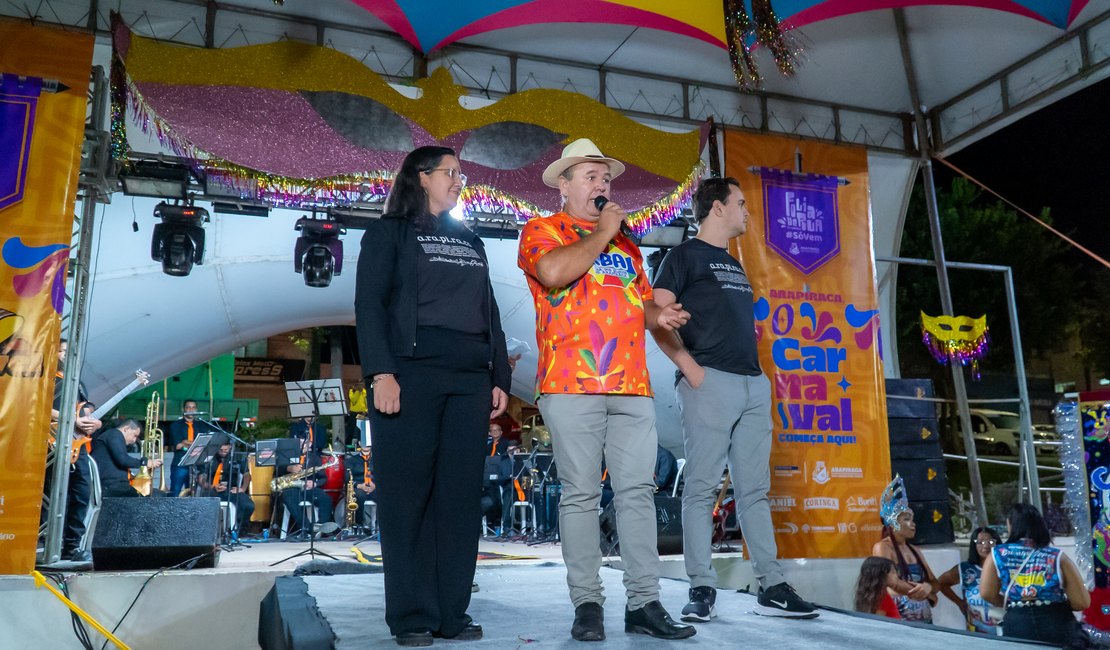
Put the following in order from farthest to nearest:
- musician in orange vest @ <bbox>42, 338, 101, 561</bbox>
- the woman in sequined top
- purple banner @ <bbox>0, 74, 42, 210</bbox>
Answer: musician in orange vest @ <bbox>42, 338, 101, 561</bbox>, purple banner @ <bbox>0, 74, 42, 210</bbox>, the woman in sequined top

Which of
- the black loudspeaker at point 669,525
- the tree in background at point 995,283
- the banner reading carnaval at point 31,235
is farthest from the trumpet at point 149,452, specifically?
the tree in background at point 995,283

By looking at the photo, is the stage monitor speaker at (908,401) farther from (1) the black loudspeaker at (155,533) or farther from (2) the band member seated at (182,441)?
(2) the band member seated at (182,441)

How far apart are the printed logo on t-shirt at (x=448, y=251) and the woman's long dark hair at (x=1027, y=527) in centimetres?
275

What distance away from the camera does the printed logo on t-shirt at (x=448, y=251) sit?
229 cm

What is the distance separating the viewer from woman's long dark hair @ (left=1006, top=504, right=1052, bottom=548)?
141 inches

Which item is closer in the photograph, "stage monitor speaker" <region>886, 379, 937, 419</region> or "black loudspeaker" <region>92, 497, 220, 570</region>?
"black loudspeaker" <region>92, 497, 220, 570</region>

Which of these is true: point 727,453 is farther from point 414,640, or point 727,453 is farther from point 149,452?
point 149,452

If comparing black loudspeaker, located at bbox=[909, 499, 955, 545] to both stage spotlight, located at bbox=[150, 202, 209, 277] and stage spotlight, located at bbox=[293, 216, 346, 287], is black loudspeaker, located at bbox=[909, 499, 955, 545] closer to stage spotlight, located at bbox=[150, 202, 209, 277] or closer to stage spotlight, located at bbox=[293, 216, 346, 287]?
stage spotlight, located at bbox=[293, 216, 346, 287]

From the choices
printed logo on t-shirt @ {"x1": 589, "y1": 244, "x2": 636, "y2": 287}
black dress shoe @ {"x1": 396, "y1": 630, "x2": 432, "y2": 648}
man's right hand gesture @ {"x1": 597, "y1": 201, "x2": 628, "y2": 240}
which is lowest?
black dress shoe @ {"x1": 396, "y1": 630, "x2": 432, "y2": 648}

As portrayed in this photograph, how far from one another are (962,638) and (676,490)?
6.88 metres

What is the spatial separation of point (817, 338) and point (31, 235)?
464cm

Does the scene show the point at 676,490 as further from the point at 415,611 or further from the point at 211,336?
the point at 415,611

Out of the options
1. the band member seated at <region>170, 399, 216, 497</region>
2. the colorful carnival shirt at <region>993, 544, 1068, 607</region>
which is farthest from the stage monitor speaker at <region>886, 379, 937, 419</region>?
the band member seated at <region>170, 399, 216, 497</region>

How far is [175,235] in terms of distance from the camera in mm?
7270
